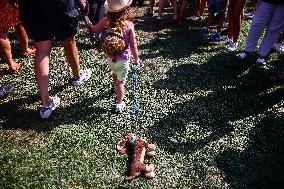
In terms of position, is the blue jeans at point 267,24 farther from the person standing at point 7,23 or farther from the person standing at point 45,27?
the person standing at point 7,23

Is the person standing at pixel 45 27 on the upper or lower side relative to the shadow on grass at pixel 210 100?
upper

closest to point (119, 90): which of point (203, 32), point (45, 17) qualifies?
point (45, 17)

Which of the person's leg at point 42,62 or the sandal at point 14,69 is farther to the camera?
the sandal at point 14,69

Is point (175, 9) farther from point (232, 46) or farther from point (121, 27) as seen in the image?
point (121, 27)

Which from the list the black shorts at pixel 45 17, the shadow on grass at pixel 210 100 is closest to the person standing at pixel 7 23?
the black shorts at pixel 45 17

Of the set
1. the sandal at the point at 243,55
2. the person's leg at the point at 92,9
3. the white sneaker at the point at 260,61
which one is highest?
the person's leg at the point at 92,9

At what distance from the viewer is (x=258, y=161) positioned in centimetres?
427

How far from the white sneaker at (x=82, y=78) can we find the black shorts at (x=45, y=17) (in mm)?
1007

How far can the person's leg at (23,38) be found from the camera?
6109 millimetres

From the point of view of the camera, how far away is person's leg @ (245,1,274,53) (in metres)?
5.91

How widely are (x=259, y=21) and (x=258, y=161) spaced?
2.97m

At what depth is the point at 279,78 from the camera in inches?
233

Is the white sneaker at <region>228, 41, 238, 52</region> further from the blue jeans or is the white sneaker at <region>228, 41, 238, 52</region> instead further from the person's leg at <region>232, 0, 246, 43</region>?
the blue jeans

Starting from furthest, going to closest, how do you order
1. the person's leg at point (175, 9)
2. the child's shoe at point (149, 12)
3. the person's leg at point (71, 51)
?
the child's shoe at point (149, 12)
the person's leg at point (175, 9)
the person's leg at point (71, 51)
